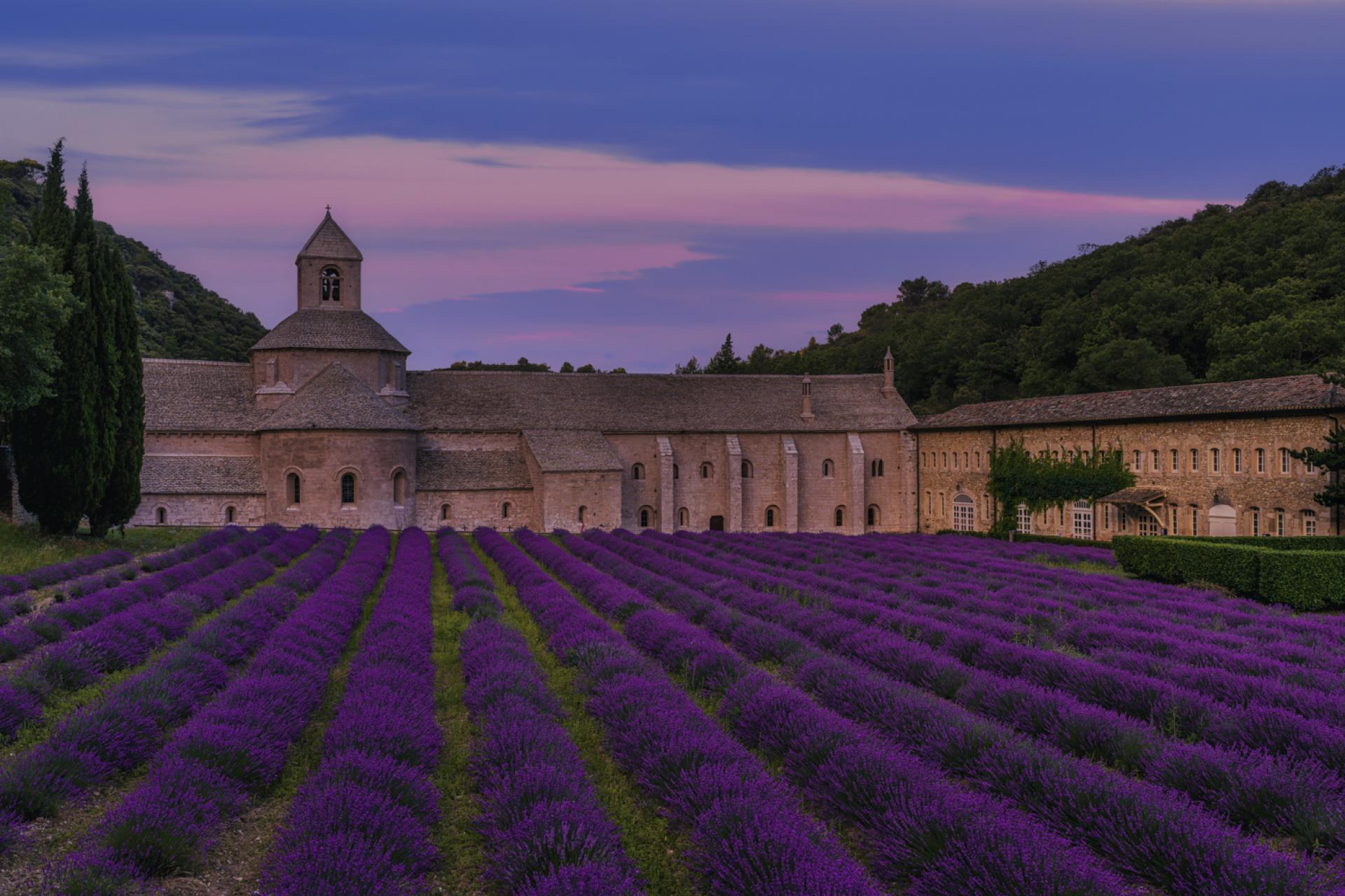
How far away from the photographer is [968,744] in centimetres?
743

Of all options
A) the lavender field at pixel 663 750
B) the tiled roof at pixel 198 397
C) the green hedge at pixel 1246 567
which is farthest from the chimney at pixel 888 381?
the lavender field at pixel 663 750

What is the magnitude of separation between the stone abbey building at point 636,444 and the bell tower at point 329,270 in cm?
9

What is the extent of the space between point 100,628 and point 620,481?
2870 centimetres

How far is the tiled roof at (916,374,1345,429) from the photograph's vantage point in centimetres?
2711

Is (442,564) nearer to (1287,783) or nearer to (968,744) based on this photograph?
(968,744)

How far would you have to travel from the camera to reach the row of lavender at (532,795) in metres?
5.14

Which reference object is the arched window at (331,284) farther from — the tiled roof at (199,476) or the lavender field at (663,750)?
the lavender field at (663,750)

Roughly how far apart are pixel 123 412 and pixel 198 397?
40.8 feet

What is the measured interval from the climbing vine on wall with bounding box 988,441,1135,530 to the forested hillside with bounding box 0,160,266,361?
57.4 metres

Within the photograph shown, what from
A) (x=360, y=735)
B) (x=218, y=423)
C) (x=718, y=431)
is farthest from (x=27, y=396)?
(x=718, y=431)

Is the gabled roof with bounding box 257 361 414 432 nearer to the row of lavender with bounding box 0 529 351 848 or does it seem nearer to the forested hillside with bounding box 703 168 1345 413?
the row of lavender with bounding box 0 529 351 848

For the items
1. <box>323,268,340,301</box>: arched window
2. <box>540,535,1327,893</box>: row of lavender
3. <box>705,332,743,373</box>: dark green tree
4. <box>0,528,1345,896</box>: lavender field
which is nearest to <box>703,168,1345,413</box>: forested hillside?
<box>705,332,743,373</box>: dark green tree

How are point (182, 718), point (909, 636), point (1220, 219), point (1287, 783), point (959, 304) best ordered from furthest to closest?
point (959, 304) → point (1220, 219) → point (909, 636) → point (182, 718) → point (1287, 783)

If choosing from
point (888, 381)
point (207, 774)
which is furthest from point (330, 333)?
point (207, 774)
